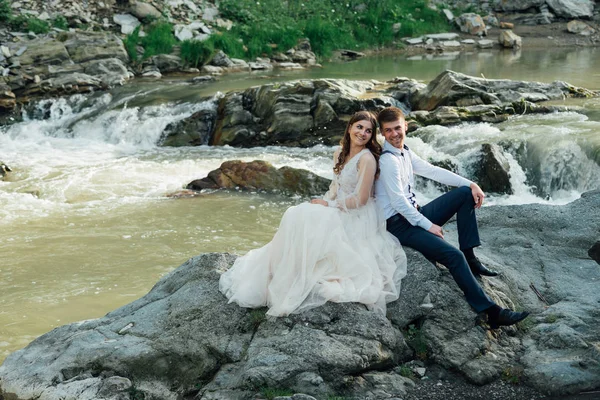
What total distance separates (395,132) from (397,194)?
0.50m

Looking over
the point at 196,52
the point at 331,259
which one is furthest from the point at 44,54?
the point at 331,259

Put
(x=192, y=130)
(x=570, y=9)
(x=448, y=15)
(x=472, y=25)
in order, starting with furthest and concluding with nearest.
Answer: (x=448, y=15) → (x=570, y=9) → (x=472, y=25) → (x=192, y=130)

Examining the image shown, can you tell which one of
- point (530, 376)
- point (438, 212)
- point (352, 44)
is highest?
point (438, 212)

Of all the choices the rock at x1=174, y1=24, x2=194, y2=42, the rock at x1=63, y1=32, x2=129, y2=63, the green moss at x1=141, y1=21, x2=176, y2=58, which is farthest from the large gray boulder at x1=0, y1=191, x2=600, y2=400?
the rock at x1=174, y1=24, x2=194, y2=42

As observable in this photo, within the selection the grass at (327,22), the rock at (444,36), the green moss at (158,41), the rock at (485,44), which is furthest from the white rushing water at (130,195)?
the rock at (444,36)

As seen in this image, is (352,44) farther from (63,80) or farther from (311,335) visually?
(311,335)

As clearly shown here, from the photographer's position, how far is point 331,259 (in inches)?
215

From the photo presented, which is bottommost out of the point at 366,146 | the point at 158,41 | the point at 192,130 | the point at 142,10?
the point at 192,130

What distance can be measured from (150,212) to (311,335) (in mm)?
7078

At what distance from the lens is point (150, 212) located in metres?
11.7

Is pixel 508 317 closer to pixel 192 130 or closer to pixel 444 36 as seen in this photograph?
pixel 192 130

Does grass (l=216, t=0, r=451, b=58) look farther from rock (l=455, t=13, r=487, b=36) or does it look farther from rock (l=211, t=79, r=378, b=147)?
rock (l=211, t=79, r=378, b=147)

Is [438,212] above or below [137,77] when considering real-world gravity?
above

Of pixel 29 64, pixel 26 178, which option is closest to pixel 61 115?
pixel 29 64
